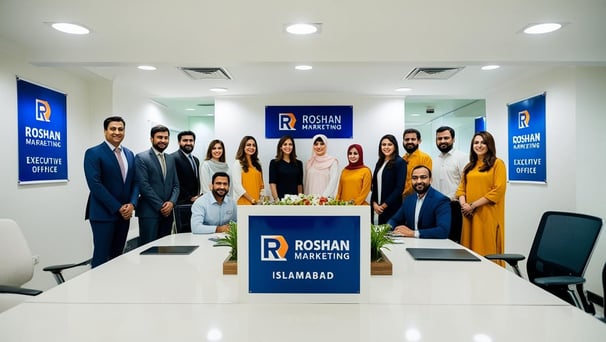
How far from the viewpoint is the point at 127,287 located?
1572 mm

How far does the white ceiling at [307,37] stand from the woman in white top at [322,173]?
1.17 meters

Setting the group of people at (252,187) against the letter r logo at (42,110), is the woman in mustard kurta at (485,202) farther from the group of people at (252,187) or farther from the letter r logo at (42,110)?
the letter r logo at (42,110)

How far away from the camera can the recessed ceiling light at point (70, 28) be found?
2.72 m

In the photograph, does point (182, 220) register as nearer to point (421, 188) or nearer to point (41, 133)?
point (41, 133)

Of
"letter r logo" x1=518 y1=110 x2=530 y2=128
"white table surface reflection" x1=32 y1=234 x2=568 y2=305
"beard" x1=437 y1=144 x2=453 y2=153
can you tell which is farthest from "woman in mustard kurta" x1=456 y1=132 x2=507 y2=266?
"white table surface reflection" x1=32 y1=234 x2=568 y2=305

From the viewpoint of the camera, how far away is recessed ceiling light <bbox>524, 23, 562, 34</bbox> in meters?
2.72

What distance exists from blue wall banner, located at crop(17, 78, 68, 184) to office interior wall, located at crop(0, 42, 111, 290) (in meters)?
0.07

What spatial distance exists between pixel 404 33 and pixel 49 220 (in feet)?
12.8

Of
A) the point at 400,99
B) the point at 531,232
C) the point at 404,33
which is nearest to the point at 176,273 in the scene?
the point at 404,33

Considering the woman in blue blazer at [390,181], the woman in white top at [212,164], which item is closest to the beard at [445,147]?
the woman in blue blazer at [390,181]

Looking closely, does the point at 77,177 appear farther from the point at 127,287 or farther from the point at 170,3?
the point at 127,287

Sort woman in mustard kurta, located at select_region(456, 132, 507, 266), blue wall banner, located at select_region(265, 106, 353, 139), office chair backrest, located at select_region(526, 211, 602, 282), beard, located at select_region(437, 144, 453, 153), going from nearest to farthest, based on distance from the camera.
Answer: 1. office chair backrest, located at select_region(526, 211, 602, 282)
2. woman in mustard kurta, located at select_region(456, 132, 507, 266)
3. beard, located at select_region(437, 144, 453, 153)
4. blue wall banner, located at select_region(265, 106, 353, 139)

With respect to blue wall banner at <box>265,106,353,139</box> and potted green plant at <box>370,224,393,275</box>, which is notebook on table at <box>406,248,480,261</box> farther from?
blue wall banner at <box>265,106,353,139</box>

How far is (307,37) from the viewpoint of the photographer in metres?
3.01
